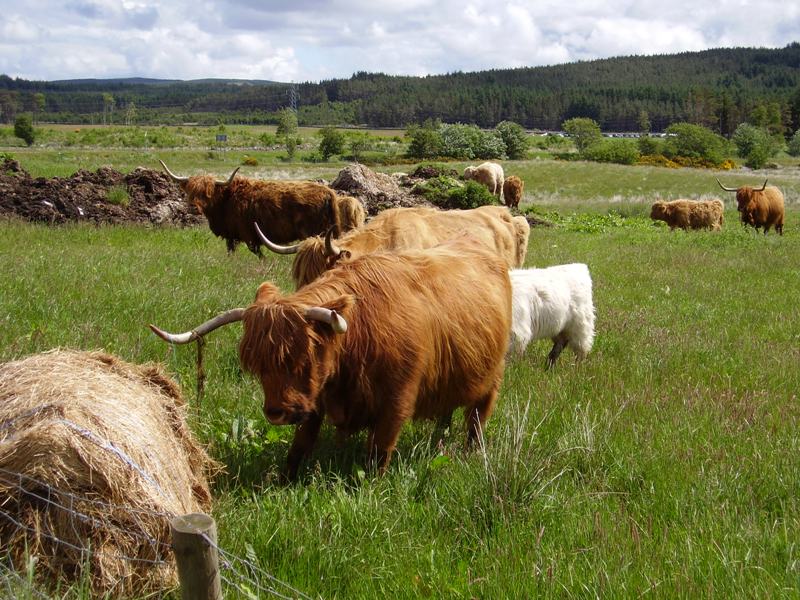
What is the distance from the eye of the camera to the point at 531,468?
4.38 metres

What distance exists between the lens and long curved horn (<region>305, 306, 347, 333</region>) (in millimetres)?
4156

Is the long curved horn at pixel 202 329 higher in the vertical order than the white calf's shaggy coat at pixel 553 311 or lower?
higher

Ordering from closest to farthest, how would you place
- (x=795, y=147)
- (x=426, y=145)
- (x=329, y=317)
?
(x=329, y=317) → (x=426, y=145) → (x=795, y=147)

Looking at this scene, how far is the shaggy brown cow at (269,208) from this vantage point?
1400 centimetres

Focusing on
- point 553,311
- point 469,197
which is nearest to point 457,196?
point 469,197

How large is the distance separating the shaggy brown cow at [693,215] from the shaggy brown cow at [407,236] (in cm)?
1928

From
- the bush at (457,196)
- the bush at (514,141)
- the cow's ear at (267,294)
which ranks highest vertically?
the bush at (514,141)

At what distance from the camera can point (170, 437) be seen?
402cm

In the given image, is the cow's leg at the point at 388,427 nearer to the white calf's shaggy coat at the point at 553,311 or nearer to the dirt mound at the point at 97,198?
the white calf's shaggy coat at the point at 553,311

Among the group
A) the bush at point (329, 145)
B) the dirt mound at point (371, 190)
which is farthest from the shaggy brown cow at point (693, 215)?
the bush at point (329, 145)

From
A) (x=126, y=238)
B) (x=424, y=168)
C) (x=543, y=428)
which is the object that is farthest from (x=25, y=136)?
(x=543, y=428)

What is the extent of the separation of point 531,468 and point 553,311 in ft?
13.4

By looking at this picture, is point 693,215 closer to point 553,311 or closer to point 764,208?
point 764,208

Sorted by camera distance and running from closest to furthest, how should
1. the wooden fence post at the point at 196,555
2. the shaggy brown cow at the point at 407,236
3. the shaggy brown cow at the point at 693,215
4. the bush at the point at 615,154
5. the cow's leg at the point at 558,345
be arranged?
the wooden fence post at the point at 196,555 → the shaggy brown cow at the point at 407,236 → the cow's leg at the point at 558,345 → the shaggy brown cow at the point at 693,215 → the bush at the point at 615,154
